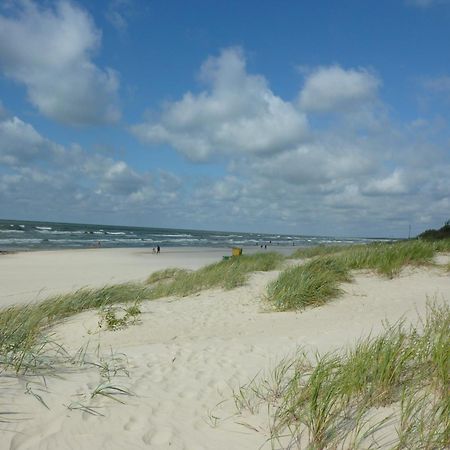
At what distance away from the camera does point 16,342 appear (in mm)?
4926

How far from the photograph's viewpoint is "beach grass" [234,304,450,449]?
116 inches

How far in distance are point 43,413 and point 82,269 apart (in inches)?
775

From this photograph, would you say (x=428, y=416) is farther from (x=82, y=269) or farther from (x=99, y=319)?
(x=82, y=269)

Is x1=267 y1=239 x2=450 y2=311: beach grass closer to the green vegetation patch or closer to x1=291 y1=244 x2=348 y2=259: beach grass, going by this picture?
the green vegetation patch

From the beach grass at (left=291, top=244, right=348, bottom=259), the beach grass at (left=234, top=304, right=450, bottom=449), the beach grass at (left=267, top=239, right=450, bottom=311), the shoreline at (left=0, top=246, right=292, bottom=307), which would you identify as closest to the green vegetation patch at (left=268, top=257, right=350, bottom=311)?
the beach grass at (left=267, top=239, right=450, bottom=311)

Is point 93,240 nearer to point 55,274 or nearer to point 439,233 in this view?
point 55,274

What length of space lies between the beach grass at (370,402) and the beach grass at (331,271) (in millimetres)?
4964

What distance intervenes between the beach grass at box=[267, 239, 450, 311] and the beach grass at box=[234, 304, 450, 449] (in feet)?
16.3

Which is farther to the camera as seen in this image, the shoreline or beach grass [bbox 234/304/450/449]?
the shoreline

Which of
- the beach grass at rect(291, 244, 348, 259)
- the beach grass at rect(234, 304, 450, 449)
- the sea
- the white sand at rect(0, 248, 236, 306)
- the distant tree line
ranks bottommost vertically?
the white sand at rect(0, 248, 236, 306)

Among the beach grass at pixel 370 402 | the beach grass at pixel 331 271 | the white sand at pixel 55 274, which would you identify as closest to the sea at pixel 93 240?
the white sand at pixel 55 274

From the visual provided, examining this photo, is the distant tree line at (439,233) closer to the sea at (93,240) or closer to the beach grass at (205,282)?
the beach grass at (205,282)

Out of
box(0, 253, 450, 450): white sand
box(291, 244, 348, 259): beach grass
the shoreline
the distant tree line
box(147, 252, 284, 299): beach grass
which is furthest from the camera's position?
the distant tree line

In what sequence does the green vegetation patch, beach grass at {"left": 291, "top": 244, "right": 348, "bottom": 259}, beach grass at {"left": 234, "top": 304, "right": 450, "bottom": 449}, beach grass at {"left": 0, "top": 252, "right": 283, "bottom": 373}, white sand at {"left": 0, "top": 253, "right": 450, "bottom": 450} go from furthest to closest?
beach grass at {"left": 291, "top": 244, "right": 348, "bottom": 259}, the green vegetation patch, beach grass at {"left": 0, "top": 252, "right": 283, "bottom": 373}, white sand at {"left": 0, "top": 253, "right": 450, "bottom": 450}, beach grass at {"left": 234, "top": 304, "right": 450, "bottom": 449}
